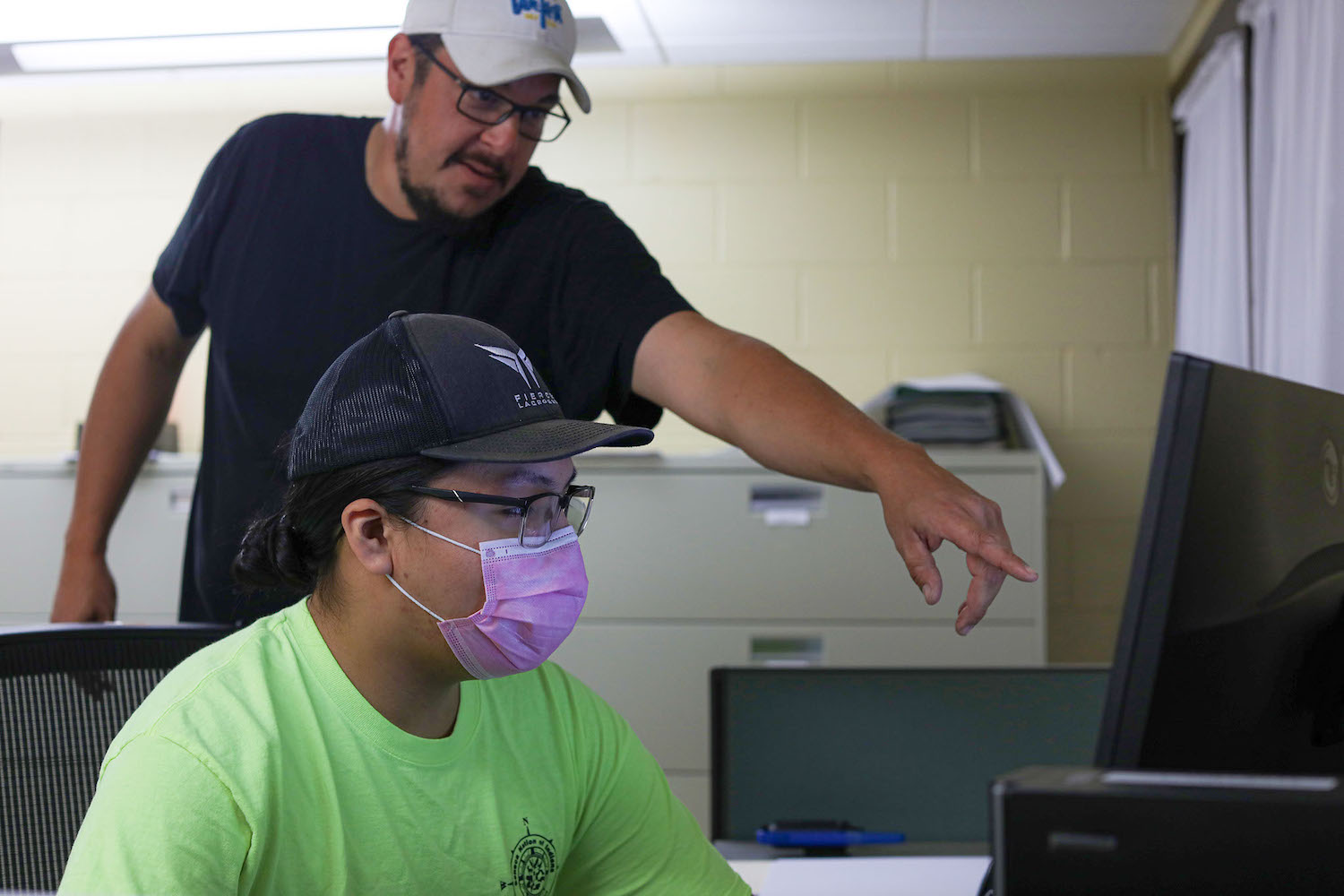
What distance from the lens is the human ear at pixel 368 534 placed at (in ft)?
3.42

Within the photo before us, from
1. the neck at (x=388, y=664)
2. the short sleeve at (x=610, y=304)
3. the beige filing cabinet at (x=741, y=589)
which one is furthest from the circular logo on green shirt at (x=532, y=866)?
the beige filing cabinet at (x=741, y=589)

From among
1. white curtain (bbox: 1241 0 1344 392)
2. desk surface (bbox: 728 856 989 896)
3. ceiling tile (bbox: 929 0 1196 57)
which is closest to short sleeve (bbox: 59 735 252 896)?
desk surface (bbox: 728 856 989 896)

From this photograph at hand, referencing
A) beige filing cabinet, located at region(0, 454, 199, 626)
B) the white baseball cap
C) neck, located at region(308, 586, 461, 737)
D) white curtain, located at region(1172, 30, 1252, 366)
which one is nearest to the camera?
neck, located at region(308, 586, 461, 737)

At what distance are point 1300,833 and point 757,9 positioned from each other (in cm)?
285

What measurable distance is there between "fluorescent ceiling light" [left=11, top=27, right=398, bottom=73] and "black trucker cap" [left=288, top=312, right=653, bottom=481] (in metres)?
2.20

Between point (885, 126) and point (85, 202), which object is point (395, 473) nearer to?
point (885, 126)

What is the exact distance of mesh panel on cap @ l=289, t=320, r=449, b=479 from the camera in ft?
3.37

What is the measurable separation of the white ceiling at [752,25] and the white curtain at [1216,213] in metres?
0.27

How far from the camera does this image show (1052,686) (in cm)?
172

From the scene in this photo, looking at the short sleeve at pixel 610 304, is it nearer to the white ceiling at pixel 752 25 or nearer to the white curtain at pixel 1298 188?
the white curtain at pixel 1298 188

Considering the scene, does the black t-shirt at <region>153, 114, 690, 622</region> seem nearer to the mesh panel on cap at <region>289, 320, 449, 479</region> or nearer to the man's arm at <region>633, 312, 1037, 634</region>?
the man's arm at <region>633, 312, 1037, 634</region>

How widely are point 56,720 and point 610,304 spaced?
2.42 ft

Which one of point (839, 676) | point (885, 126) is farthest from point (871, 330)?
point (839, 676)

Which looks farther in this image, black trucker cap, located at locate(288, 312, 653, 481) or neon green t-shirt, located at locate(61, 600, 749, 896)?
black trucker cap, located at locate(288, 312, 653, 481)
